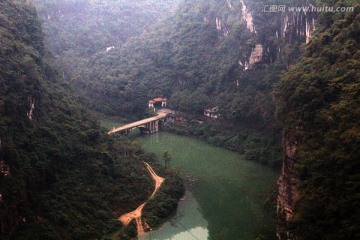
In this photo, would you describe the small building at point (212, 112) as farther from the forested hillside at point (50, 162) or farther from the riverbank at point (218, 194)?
the forested hillside at point (50, 162)

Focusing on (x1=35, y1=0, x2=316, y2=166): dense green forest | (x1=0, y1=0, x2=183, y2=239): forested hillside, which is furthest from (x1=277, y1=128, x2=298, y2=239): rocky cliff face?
(x1=35, y1=0, x2=316, y2=166): dense green forest

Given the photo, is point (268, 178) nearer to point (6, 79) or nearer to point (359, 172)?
point (359, 172)

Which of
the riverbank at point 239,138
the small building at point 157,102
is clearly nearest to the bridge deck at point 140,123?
the riverbank at point 239,138

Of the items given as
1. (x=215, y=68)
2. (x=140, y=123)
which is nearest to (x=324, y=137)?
(x=140, y=123)

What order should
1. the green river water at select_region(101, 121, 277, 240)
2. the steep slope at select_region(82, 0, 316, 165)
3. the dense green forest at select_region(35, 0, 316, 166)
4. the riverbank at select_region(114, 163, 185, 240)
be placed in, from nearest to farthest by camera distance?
1. the riverbank at select_region(114, 163, 185, 240)
2. the green river water at select_region(101, 121, 277, 240)
3. the steep slope at select_region(82, 0, 316, 165)
4. the dense green forest at select_region(35, 0, 316, 166)

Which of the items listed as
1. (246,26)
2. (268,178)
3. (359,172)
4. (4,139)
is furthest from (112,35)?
(359,172)

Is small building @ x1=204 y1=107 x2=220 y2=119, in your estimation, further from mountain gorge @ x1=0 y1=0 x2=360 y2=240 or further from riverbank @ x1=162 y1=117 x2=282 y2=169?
riverbank @ x1=162 y1=117 x2=282 y2=169
